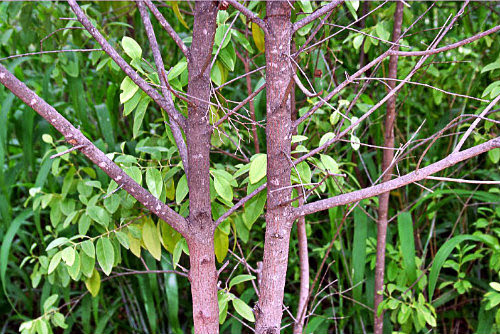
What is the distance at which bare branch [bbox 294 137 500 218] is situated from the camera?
705 mm

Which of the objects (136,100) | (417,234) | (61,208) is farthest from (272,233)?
(417,234)

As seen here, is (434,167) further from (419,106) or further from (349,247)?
(419,106)

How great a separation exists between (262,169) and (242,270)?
783 mm

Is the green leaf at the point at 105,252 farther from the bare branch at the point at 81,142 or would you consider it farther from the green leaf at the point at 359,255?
the green leaf at the point at 359,255

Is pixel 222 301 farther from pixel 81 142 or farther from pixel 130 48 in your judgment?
pixel 130 48

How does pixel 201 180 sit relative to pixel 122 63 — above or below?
below

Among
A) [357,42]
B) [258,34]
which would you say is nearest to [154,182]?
[258,34]

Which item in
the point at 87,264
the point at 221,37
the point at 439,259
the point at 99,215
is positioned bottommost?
the point at 439,259

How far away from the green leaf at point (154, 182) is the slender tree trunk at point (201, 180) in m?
0.15

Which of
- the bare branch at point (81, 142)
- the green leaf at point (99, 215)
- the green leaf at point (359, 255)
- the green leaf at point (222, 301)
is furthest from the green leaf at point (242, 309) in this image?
the green leaf at point (359, 255)

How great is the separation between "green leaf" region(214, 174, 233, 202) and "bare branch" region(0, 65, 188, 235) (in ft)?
0.34

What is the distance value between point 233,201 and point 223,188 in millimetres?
325

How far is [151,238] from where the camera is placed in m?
1.13

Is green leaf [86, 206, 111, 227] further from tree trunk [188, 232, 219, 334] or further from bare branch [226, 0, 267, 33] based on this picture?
bare branch [226, 0, 267, 33]
